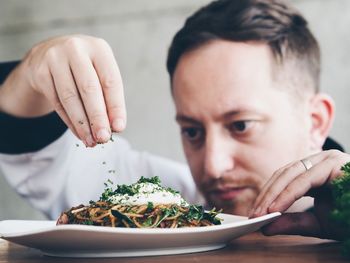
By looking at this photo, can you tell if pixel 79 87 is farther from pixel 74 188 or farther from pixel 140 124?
pixel 140 124

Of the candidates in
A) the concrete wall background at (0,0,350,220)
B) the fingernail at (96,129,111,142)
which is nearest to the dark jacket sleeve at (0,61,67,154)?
the fingernail at (96,129,111,142)

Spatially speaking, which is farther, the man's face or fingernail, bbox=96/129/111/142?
the man's face

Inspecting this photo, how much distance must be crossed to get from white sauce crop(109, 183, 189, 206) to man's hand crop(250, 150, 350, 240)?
0.63ft

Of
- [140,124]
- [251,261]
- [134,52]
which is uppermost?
[134,52]

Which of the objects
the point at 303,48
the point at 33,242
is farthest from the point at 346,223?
the point at 303,48

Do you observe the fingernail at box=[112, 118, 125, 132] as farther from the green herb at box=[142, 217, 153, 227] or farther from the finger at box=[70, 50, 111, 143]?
the green herb at box=[142, 217, 153, 227]

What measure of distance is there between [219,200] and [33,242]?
1.33 metres

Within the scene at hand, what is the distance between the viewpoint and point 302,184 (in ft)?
4.02

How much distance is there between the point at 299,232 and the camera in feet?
4.09

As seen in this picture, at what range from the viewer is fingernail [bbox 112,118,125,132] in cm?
121

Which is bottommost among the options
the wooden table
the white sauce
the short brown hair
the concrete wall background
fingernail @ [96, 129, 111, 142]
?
the wooden table

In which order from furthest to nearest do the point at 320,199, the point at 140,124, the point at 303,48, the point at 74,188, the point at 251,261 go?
the point at 140,124 → the point at 74,188 → the point at 303,48 → the point at 320,199 → the point at 251,261

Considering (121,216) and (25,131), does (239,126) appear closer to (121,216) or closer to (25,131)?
(25,131)

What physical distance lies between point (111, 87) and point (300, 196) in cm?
51
